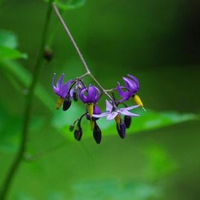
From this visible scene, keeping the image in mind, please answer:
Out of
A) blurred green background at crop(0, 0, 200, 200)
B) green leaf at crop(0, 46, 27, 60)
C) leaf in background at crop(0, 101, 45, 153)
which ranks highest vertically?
green leaf at crop(0, 46, 27, 60)

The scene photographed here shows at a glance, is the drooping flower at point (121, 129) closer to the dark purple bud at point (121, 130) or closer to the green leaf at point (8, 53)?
the dark purple bud at point (121, 130)

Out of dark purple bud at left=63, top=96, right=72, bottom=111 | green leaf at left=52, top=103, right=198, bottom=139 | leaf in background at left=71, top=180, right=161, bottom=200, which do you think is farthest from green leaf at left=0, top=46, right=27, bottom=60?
leaf in background at left=71, top=180, right=161, bottom=200

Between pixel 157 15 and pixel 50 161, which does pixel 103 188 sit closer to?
pixel 50 161

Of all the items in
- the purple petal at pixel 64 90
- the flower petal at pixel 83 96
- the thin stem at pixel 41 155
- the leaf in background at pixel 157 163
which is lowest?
the leaf in background at pixel 157 163

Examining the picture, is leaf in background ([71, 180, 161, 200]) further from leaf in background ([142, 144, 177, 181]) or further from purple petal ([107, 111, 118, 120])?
purple petal ([107, 111, 118, 120])

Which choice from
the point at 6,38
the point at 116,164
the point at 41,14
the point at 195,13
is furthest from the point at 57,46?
the point at 6,38

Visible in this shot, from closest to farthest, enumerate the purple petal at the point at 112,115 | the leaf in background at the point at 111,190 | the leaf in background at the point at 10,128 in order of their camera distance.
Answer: the purple petal at the point at 112,115 → the leaf in background at the point at 10,128 → the leaf in background at the point at 111,190

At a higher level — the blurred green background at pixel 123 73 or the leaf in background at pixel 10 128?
the leaf in background at pixel 10 128

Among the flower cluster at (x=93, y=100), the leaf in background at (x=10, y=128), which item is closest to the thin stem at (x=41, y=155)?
the leaf in background at (x=10, y=128)

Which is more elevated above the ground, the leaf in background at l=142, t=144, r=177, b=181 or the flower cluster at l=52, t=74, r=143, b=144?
the flower cluster at l=52, t=74, r=143, b=144
